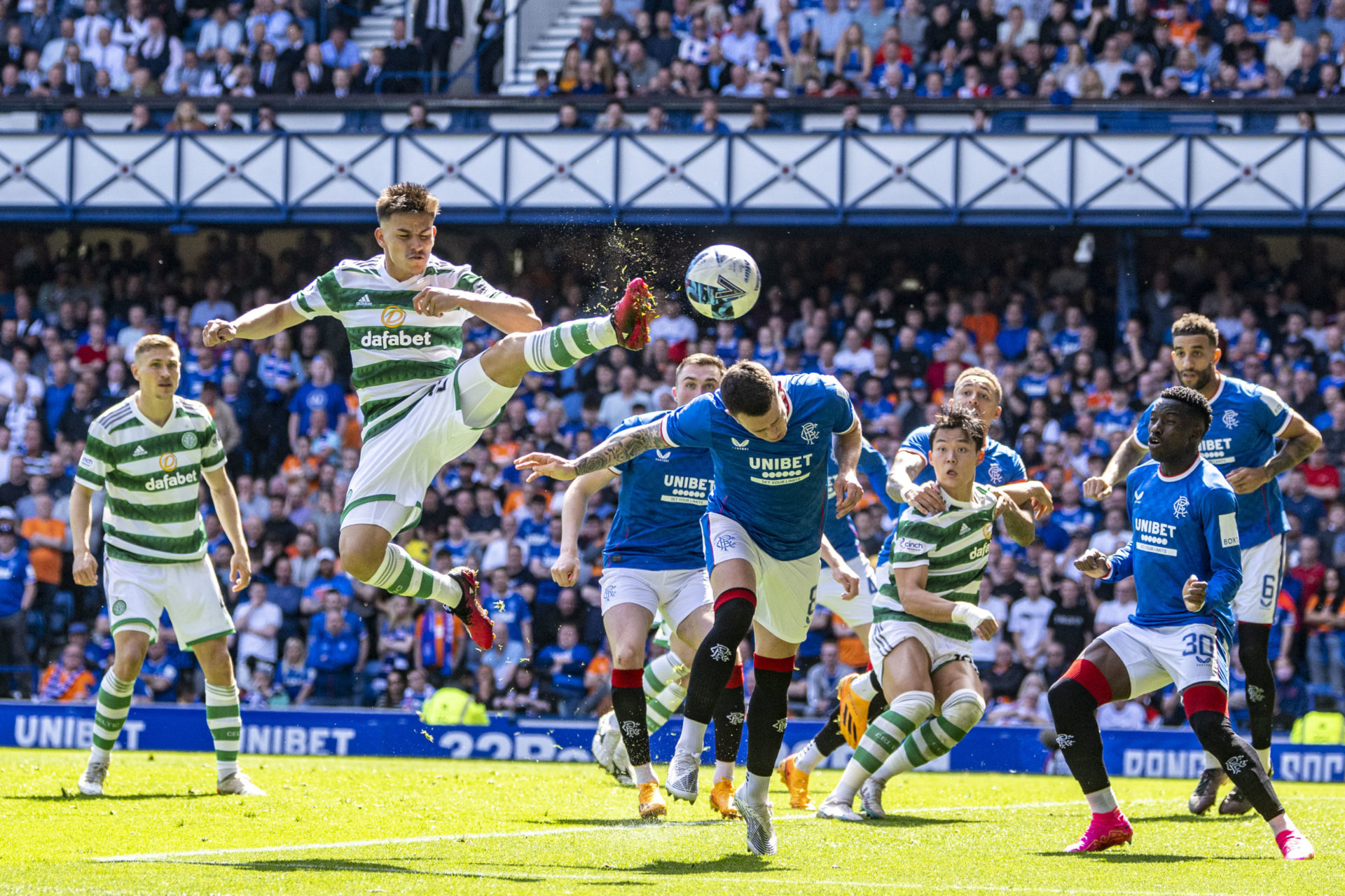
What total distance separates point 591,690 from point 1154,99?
10.2m

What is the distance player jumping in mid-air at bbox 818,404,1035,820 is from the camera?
8.70m

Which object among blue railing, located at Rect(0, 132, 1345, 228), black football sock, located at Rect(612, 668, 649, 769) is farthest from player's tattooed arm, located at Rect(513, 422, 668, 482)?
blue railing, located at Rect(0, 132, 1345, 228)

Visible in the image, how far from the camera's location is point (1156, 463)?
27.2 feet

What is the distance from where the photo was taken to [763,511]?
25.6ft

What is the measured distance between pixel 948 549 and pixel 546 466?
2543 millimetres

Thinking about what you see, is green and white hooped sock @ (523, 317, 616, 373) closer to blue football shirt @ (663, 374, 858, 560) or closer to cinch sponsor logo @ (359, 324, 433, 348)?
blue football shirt @ (663, 374, 858, 560)

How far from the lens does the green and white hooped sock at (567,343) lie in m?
7.80

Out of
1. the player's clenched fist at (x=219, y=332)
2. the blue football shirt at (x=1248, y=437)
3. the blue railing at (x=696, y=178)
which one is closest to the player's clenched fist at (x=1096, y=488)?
the blue football shirt at (x=1248, y=437)

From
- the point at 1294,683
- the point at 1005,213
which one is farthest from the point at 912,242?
the point at 1294,683

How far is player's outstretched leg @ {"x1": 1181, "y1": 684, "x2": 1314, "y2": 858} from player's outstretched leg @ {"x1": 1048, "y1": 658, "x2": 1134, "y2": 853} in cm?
41

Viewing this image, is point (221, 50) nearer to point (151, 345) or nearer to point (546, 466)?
point (151, 345)

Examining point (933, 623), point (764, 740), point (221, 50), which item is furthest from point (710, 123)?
point (764, 740)

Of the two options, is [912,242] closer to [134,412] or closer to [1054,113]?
[1054,113]

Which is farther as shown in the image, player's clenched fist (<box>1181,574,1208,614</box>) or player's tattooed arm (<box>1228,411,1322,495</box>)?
player's tattooed arm (<box>1228,411,1322,495</box>)
